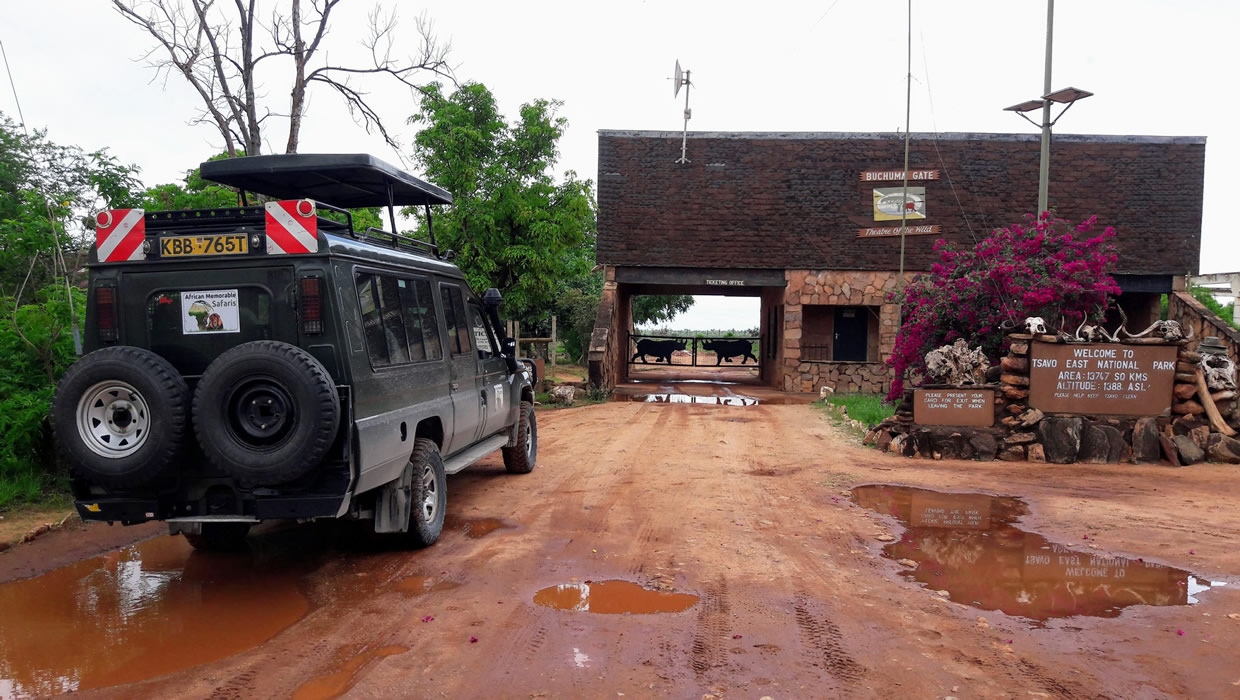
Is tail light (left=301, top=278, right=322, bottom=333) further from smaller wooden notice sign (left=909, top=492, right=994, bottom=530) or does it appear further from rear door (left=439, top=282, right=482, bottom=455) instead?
smaller wooden notice sign (left=909, top=492, right=994, bottom=530)

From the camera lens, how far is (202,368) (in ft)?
16.8

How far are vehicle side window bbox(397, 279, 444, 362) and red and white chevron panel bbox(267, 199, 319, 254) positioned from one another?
1.07 metres

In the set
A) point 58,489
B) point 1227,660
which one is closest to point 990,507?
point 1227,660

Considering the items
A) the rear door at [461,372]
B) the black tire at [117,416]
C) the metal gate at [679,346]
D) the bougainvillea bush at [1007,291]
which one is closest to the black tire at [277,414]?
the black tire at [117,416]

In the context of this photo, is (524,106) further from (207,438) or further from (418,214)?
(207,438)

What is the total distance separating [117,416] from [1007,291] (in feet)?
35.9

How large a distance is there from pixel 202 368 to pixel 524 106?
1353 centimetres

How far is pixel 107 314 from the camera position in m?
5.14

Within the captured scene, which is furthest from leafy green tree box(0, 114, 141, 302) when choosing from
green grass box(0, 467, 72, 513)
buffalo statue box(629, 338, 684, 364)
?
buffalo statue box(629, 338, 684, 364)

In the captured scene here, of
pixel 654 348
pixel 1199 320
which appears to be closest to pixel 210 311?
pixel 1199 320

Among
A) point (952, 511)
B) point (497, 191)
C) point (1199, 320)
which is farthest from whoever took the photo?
point (1199, 320)

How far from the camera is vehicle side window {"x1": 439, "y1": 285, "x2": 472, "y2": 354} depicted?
22.9ft

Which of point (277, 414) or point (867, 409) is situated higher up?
point (277, 414)

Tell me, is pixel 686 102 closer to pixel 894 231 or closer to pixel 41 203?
pixel 894 231
